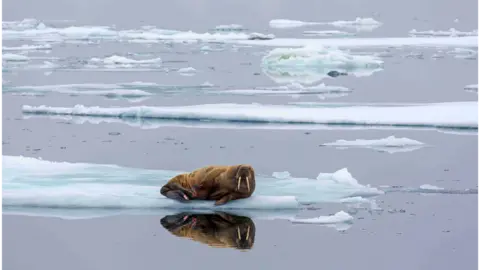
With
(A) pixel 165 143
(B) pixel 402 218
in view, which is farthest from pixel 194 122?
(B) pixel 402 218

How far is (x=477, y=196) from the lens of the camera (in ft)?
21.6

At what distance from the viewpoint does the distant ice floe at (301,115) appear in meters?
10.0

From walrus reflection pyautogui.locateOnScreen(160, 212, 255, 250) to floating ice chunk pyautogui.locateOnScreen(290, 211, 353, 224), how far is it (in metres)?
0.27

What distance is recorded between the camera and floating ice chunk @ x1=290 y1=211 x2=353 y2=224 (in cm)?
574

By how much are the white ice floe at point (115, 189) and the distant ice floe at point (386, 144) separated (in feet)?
5.78

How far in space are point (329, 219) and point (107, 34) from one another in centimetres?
2285

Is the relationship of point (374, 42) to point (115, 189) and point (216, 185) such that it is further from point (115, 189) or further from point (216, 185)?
point (216, 185)

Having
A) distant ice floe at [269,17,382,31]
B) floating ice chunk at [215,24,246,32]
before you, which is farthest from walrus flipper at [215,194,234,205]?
distant ice floe at [269,17,382,31]

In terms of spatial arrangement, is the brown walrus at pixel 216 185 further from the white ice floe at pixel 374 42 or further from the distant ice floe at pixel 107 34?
the distant ice floe at pixel 107 34

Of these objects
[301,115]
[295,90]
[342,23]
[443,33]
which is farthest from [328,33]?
[301,115]

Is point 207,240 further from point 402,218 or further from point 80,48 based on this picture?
point 80,48

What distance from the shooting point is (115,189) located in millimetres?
6375

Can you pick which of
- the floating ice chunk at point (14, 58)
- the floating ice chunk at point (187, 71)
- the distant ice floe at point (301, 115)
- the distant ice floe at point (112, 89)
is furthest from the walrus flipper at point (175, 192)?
the floating ice chunk at point (14, 58)

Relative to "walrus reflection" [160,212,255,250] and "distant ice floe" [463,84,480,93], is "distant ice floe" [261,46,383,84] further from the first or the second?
"walrus reflection" [160,212,255,250]
